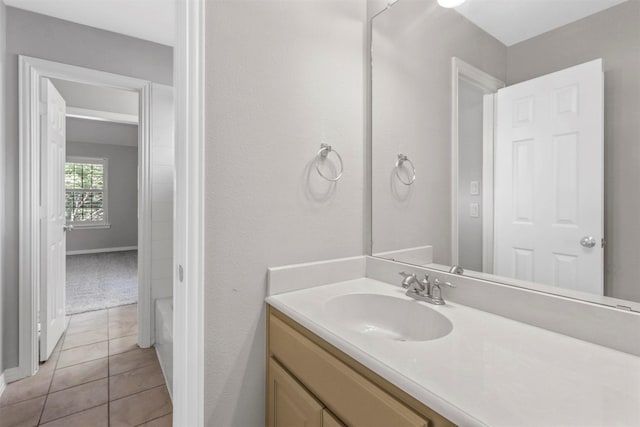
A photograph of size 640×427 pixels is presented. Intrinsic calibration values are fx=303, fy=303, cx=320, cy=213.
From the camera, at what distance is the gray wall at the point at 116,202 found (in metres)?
6.33

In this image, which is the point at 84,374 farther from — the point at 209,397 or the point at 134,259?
the point at 134,259

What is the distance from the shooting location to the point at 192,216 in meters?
0.97

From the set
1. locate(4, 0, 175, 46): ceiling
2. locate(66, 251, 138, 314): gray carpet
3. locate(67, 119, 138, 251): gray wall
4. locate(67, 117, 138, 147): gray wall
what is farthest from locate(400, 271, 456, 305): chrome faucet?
locate(67, 119, 138, 251): gray wall

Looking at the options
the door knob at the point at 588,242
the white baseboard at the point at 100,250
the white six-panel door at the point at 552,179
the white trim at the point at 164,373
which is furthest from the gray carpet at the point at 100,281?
the door knob at the point at 588,242

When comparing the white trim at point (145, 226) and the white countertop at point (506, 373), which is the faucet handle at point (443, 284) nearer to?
the white countertop at point (506, 373)

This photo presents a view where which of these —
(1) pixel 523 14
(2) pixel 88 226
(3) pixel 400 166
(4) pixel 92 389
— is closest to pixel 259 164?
(3) pixel 400 166

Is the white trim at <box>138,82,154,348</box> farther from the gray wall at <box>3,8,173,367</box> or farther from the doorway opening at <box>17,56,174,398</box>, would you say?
the gray wall at <box>3,8,173,367</box>

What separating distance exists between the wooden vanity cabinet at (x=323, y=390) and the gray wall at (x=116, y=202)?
23.3 feet

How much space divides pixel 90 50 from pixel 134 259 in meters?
4.60

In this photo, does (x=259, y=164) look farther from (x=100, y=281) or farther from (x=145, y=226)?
(x=100, y=281)

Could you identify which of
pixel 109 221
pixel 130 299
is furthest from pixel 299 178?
pixel 109 221

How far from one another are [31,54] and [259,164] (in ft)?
6.95

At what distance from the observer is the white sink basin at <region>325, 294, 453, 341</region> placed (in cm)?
101

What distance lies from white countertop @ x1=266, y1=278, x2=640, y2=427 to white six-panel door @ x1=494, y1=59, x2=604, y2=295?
199 mm
